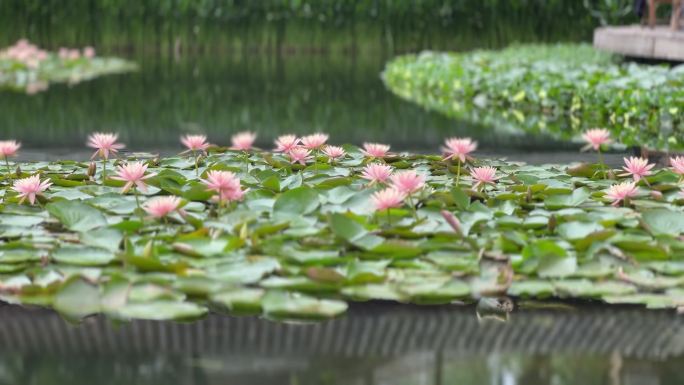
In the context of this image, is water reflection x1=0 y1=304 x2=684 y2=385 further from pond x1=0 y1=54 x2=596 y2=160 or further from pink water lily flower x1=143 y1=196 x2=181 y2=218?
pond x1=0 y1=54 x2=596 y2=160

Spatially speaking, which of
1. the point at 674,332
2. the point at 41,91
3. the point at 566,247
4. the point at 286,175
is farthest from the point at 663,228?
the point at 41,91

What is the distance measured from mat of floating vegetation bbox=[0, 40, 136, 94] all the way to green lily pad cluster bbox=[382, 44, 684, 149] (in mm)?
2947

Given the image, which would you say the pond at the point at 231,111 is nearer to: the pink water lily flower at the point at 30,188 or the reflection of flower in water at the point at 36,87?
the reflection of flower in water at the point at 36,87

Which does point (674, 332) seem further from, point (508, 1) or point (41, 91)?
point (508, 1)

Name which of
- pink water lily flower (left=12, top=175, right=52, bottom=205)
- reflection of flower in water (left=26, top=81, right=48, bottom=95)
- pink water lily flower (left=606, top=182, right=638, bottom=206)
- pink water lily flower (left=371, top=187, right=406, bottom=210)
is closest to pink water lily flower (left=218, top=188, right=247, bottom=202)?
pink water lily flower (left=371, top=187, right=406, bottom=210)

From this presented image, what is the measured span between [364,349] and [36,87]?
847cm

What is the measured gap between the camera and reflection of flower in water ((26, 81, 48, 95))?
376 inches

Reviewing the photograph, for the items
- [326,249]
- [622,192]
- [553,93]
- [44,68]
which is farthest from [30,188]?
[44,68]

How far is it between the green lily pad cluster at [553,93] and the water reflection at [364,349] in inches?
135

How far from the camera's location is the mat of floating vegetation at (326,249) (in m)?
2.31

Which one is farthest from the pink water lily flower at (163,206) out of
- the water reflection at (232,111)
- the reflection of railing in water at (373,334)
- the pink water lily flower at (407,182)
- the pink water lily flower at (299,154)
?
the water reflection at (232,111)

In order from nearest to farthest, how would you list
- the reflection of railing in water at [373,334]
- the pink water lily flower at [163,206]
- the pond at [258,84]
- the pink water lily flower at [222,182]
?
the reflection of railing in water at [373,334], the pink water lily flower at [163,206], the pink water lily flower at [222,182], the pond at [258,84]

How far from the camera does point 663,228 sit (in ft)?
9.00

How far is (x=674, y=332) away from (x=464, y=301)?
0.41m
